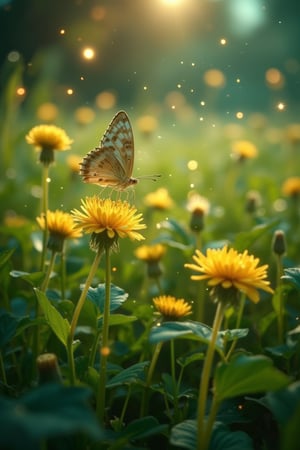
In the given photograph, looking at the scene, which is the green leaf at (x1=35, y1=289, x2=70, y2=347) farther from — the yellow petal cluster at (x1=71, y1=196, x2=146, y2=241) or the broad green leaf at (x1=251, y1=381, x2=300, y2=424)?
the broad green leaf at (x1=251, y1=381, x2=300, y2=424)

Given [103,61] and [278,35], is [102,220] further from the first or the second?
[278,35]

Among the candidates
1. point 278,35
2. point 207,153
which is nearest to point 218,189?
point 207,153

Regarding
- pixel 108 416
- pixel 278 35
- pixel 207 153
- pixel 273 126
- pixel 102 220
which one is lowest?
pixel 108 416

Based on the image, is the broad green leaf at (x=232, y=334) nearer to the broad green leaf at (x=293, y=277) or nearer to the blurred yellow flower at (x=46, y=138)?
the broad green leaf at (x=293, y=277)

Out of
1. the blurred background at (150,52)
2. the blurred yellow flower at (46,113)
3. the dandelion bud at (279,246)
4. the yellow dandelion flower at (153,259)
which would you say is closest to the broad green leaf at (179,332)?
the dandelion bud at (279,246)

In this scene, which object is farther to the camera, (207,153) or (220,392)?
(207,153)

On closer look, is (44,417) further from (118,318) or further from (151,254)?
(151,254)
